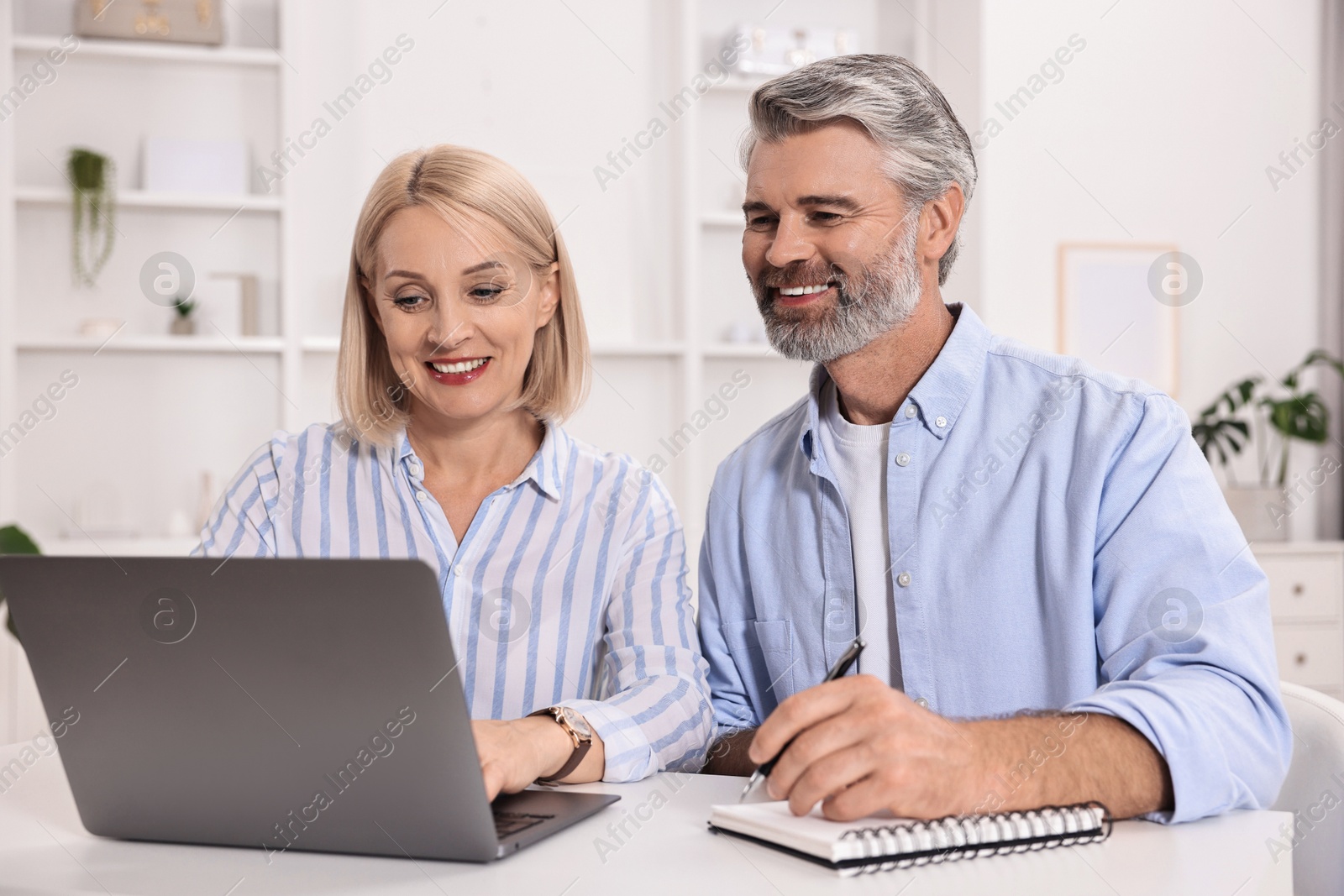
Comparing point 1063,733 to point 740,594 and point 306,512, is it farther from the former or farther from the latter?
point 306,512

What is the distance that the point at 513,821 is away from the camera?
950mm

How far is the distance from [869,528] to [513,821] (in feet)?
2.32

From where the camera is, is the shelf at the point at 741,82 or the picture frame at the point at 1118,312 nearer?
the shelf at the point at 741,82

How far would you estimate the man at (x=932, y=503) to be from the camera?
121cm

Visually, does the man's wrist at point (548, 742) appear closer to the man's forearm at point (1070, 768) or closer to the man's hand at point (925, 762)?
the man's hand at point (925, 762)

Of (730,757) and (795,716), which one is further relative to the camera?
(730,757)

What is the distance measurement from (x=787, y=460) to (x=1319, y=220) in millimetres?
3853

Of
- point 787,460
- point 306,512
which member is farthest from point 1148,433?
point 306,512

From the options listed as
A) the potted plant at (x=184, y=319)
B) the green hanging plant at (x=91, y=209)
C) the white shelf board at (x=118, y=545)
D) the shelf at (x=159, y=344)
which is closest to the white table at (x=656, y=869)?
the white shelf board at (x=118, y=545)

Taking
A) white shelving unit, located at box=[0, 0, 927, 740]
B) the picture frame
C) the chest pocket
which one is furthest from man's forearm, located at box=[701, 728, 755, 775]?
the picture frame

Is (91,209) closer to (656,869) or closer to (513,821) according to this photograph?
(513,821)

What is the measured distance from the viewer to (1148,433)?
4.43 ft

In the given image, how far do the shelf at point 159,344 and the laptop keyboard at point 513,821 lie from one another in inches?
120

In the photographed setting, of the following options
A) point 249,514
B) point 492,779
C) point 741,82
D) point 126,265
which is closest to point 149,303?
point 126,265
